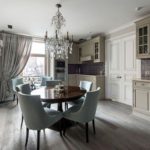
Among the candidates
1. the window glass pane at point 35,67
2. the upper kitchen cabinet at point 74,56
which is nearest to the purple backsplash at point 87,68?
the upper kitchen cabinet at point 74,56

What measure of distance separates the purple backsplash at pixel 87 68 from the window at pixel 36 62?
1.30 m

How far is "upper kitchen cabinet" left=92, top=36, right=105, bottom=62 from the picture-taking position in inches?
200

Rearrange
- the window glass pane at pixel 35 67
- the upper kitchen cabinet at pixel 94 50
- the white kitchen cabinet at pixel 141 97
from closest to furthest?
the white kitchen cabinet at pixel 141 97 → the upper kitchen cabinet at pixel 94 50 → the window glass pane at pixel 35 67

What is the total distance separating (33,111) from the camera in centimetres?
197

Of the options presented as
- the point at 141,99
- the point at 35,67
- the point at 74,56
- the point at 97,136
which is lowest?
the point at 97,136

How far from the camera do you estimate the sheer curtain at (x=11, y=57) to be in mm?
4730

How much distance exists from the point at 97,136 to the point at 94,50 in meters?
3.56

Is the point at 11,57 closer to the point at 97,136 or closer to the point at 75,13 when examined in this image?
the point at 75,13

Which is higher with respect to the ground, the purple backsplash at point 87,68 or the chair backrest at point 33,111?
the purple backsplash at point 87,68

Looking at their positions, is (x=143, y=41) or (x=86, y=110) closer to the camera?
(x=86, y=110)

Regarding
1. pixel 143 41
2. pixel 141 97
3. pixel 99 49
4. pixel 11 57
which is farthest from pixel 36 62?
pixel 141 97

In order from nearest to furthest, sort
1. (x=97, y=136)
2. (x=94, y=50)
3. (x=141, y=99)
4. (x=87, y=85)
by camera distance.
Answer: (x=97, y=136) < (x=141, y=99) < (x=87, y=85) < (x=94, y=50)

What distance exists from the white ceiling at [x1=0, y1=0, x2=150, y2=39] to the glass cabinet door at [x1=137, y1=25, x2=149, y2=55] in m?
0.37

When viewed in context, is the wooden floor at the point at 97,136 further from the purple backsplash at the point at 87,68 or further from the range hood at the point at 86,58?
the range hood at the point at 86,58
